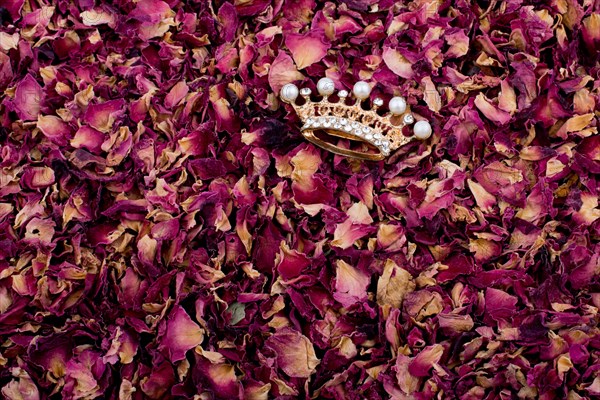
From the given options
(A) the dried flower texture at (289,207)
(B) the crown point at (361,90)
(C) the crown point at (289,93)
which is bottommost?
(A) the dried flower texture at (289,207)

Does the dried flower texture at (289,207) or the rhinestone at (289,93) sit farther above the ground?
the rhinestone at (289,93)

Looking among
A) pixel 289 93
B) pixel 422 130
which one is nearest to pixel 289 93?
pixel 289 93

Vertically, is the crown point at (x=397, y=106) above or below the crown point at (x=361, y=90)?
below

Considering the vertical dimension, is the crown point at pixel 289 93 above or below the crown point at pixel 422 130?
above

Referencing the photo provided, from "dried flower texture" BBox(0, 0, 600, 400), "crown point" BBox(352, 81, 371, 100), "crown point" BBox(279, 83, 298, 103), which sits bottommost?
"dried flower texture" BBox(0, 0, 600, 400)

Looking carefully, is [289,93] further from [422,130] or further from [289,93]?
[422,130]
